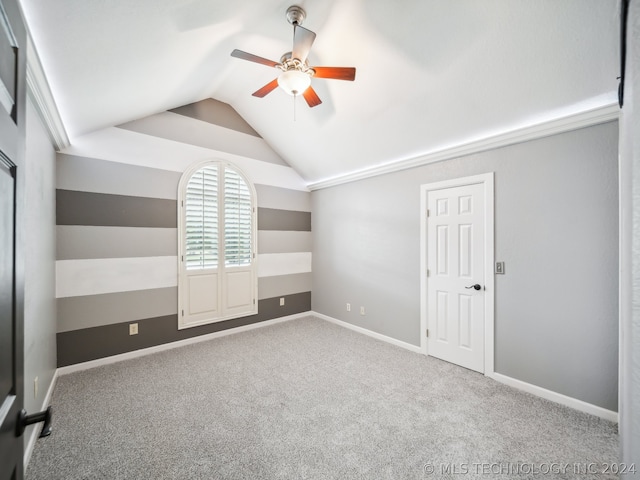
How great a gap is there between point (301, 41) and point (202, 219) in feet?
8.40

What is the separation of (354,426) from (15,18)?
2.67 m

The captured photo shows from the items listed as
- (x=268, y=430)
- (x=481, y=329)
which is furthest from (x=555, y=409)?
(x=268, y=430)

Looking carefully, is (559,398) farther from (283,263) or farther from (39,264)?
(39,264)

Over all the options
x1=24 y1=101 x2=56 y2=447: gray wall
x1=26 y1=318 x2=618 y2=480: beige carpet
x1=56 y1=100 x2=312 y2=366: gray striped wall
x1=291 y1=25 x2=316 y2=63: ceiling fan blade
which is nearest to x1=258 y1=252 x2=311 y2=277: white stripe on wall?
x1=56 y1=100 x2=312 y2=366: gray striped wall

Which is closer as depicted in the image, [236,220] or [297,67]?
[297,67]

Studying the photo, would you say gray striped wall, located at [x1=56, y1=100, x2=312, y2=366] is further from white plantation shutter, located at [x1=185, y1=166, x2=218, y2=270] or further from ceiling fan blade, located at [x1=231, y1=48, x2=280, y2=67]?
ceiling fan blade, located at [x1=231, y1=48, x2=280, y2=67]

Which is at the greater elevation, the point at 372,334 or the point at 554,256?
the point at 554,256

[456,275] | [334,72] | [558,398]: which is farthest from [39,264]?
[558,398]

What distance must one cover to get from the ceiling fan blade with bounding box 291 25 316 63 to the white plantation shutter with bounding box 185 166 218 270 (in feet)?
7.34

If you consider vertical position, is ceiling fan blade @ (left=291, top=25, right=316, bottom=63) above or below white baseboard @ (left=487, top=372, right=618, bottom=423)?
above

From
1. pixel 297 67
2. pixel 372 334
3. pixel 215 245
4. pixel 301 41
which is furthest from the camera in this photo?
pixel 372 334

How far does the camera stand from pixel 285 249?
473 centimetres

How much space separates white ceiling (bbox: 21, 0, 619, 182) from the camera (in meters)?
1.70

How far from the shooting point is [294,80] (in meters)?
2.22
